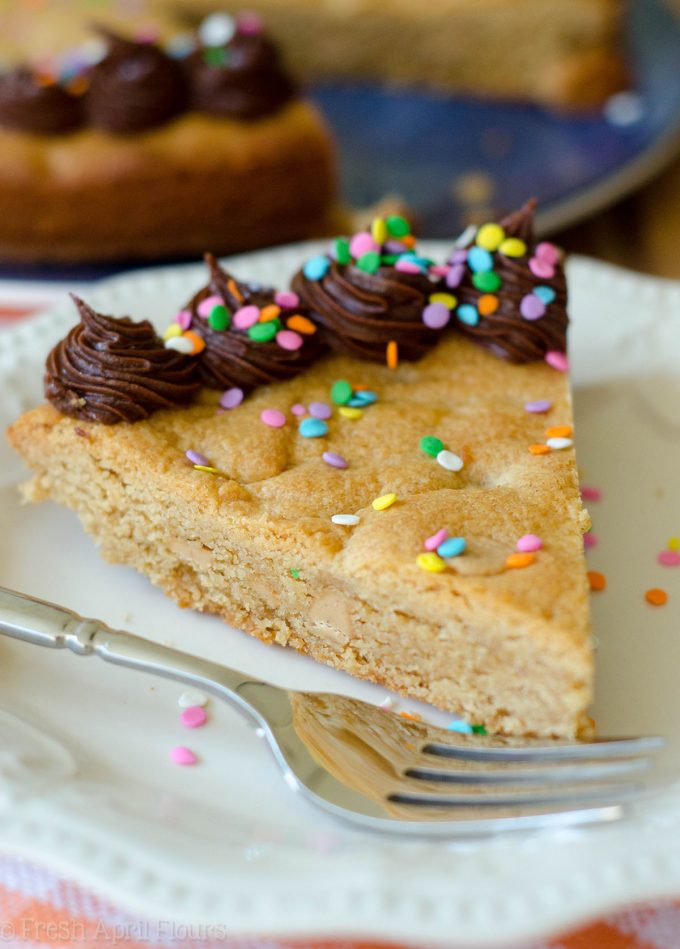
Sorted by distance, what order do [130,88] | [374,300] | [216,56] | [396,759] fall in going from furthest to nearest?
1. [216,56]
2. [130,88]
3. [374,300]
4. [396,759]

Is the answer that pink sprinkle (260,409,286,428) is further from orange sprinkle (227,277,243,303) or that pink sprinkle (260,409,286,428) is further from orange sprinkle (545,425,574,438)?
orange sprinkle (545,425,574,438)

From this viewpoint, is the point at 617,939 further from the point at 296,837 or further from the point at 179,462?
the point at 179,462

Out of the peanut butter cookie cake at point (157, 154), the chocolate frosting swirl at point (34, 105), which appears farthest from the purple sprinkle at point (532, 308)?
the chocolate frosting swirl at point (34, 105)

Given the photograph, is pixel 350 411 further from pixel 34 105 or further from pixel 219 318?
pixel 34 105

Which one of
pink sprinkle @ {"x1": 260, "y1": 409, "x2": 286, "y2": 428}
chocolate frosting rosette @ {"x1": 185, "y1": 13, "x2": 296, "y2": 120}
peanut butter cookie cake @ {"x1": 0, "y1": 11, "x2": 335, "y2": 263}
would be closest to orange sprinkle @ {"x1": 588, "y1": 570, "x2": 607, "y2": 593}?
pink sprinkle @ {"x1": 260, "y1": 409, "x2": 286, "y2": 428}

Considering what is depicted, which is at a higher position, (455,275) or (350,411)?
(455,275)

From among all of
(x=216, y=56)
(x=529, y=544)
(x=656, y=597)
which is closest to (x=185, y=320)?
(x=529, y=544)
